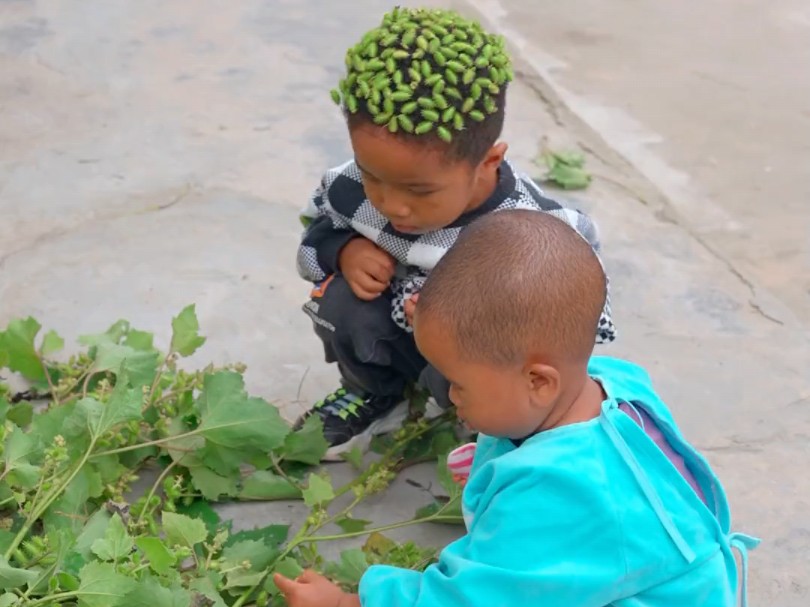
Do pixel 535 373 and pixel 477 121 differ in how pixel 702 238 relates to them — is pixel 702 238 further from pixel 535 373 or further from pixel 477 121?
pixel 535 373

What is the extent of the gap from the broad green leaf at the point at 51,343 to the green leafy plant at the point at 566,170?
1.74m

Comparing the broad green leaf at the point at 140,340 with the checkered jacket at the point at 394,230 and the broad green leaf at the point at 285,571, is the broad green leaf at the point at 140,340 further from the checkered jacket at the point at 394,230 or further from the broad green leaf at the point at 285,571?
the broad green leaf at the point at 285,571

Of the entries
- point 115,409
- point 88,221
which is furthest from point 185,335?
point 88,221

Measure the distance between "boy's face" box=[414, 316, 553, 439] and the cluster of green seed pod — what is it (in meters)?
0.42

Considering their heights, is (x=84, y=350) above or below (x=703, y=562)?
below

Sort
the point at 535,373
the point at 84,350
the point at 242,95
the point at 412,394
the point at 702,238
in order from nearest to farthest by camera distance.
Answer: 1. the point at 535,373
2. the point at 412,394
3. the point at 84,350
4. the point at 702,238
5. the point at 242,95

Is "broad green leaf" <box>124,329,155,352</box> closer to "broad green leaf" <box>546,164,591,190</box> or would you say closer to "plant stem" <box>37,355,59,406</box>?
"plant stem" <box>37,355,59,406</box>

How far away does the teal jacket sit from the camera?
60.8 inches

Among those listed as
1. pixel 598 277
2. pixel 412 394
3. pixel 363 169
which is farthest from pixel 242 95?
pixel 598 277

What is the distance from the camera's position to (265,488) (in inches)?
88.4

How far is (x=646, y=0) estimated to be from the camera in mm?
5617

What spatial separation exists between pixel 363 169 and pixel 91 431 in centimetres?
69

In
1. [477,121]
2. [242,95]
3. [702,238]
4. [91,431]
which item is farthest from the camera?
[242,95]

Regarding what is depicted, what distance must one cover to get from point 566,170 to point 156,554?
2.26 meters
